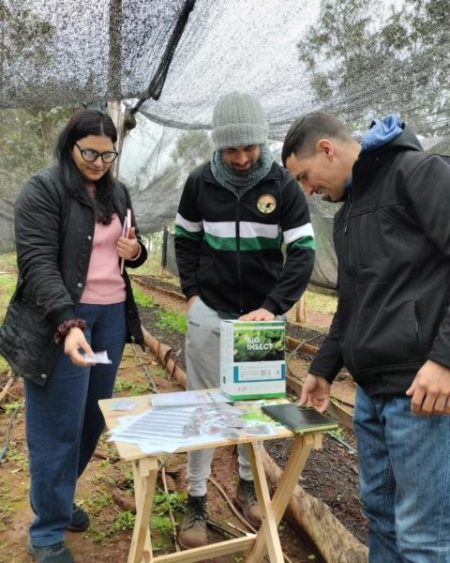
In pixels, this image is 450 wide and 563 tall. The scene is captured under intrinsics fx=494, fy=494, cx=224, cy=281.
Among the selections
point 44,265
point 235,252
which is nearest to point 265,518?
point 235,252

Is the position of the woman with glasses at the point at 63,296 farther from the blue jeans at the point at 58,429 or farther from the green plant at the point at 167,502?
the green plant at the point at 167,502

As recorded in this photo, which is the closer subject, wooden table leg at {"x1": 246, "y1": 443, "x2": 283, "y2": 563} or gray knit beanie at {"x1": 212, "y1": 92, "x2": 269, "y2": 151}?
wooden table leg at {"x1": 246, "y1": 443, "x2": 283, "y2": 563}

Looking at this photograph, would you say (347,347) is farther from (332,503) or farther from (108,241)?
(332,503)

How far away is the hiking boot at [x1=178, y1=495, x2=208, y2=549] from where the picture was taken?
2035 millimetres

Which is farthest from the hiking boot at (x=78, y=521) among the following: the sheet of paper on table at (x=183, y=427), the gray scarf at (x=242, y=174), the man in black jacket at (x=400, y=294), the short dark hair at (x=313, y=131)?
the short dark hair at (x=313, y=131)

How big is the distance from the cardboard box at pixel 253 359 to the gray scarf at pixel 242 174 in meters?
0.62

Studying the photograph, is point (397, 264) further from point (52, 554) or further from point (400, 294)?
point (52, 554)

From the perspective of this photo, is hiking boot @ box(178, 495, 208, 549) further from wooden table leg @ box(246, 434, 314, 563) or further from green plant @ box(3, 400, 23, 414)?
green plant @ box(3, 400, 23, 414)

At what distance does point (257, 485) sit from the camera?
1753mm

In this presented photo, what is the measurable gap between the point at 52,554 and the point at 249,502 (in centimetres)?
87

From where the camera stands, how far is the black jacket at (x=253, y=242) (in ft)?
6.59

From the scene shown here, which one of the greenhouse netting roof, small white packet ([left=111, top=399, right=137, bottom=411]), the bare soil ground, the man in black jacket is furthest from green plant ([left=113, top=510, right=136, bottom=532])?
the greenhouse netting roof

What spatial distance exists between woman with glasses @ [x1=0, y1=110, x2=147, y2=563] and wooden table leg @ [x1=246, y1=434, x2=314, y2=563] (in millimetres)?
684

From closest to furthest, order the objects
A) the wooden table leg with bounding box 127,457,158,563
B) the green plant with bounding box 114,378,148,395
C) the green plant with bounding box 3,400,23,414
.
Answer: the wooden table leg with bounding box 127,457,158,563
the green plant with bounding box 3,400,23,414
the green plant with bounding box 114,378,148,395
